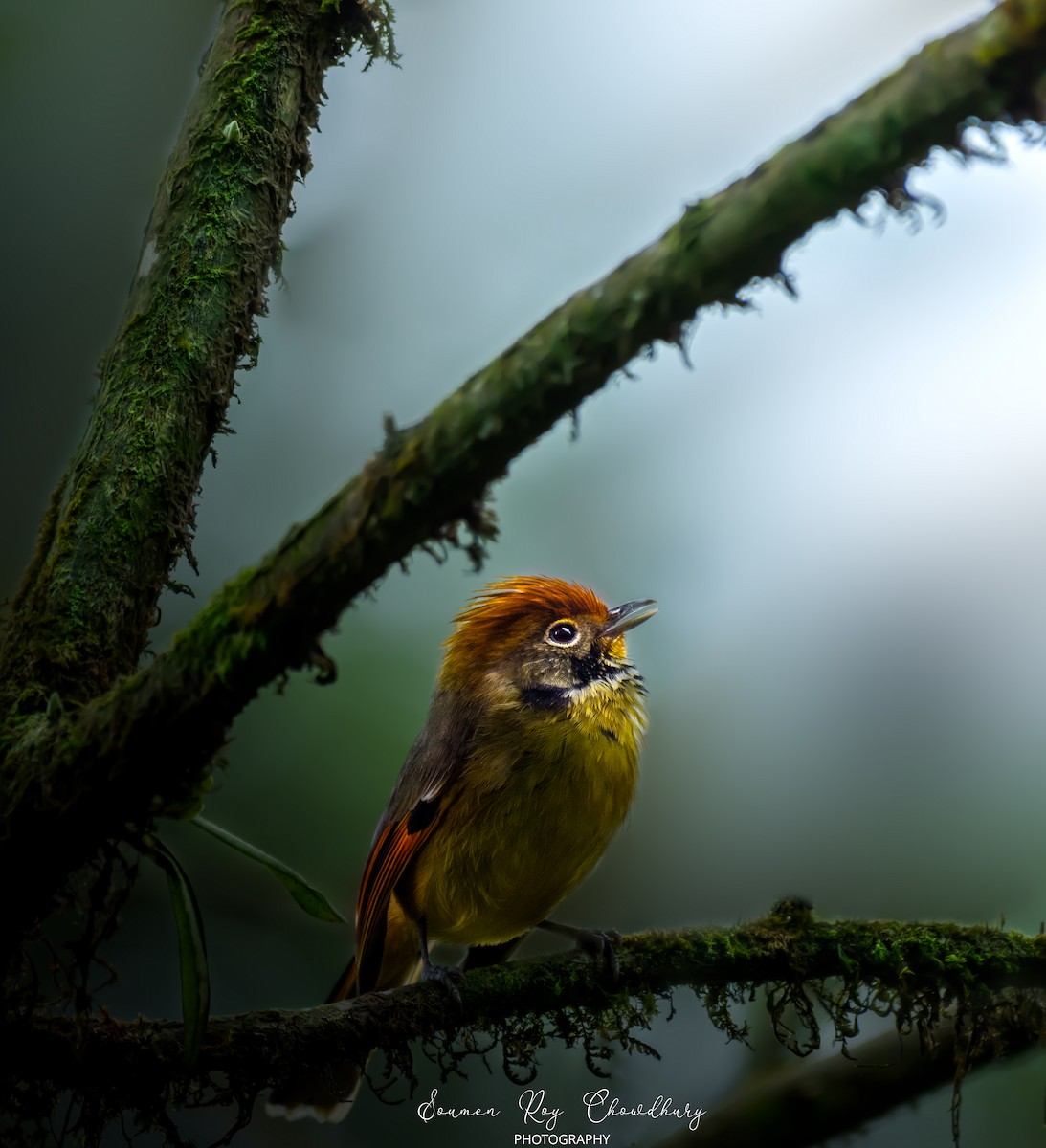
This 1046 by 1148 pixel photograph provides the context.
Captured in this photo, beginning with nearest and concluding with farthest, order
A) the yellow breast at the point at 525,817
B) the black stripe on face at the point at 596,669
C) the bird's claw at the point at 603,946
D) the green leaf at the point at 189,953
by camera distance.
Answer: the green leaf at the point at 189,953, the bird's claw at the point at 603,946, the yellow breast at the point at 525,817, the black stripe on face at the point at 596,669

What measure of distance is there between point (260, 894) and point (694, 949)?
9.55 feet

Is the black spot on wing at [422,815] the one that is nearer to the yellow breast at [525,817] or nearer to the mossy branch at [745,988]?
the yellow breast at [525,817]

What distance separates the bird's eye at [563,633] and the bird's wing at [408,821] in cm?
46

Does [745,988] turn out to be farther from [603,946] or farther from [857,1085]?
[857,1085]

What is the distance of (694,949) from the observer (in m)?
2.91

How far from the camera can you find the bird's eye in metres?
3.95

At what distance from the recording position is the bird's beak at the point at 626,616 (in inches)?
157

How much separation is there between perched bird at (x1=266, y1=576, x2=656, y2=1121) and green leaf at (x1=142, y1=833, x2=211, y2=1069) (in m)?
0.98

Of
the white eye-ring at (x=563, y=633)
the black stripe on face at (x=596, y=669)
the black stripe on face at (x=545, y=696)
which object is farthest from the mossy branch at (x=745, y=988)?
the white eye-ring at (x=563, y=633)

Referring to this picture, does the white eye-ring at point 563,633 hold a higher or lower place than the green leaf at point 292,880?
higher

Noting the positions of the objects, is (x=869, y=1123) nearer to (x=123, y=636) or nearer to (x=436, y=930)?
(x=436, y=930)

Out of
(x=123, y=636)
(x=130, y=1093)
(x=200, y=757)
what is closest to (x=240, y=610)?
(x=200, y=757)

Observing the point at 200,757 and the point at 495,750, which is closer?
the point at 200,757

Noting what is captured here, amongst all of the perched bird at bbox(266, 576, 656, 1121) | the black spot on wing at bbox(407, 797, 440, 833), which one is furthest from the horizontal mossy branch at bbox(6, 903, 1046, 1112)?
the black spot on wing at bbox(407, 797, 440, 833)
